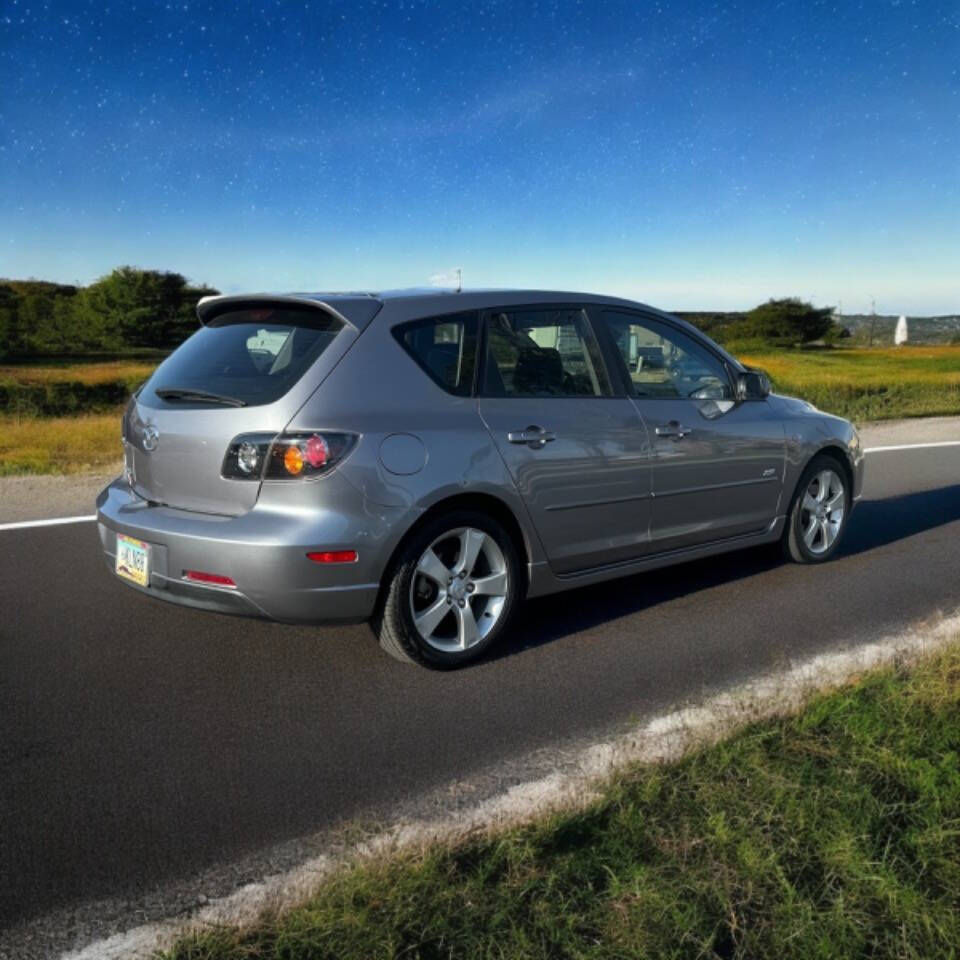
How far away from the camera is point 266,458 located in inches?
153

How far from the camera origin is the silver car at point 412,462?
389 centimetres

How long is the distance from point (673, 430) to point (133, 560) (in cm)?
271

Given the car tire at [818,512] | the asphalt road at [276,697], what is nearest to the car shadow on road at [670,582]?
the asphalt road at [276,697]

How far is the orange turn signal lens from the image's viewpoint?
3850 millimetres

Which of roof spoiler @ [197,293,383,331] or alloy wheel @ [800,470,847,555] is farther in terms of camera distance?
alloy wheel @ [800,470,847,555]

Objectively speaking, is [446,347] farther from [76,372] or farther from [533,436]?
[76,372]

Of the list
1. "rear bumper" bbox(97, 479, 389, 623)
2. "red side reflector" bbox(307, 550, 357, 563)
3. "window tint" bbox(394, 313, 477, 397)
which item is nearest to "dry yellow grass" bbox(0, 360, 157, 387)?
"window tint" bbox(394, 313, 477, 397)

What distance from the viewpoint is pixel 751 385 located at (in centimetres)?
571

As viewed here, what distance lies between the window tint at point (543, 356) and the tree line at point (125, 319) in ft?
165

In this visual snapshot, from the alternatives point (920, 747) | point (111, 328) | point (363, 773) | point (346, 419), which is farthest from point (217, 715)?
point (111, 328)

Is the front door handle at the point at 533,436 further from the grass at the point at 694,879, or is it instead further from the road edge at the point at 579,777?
the grass at the point at 694,879

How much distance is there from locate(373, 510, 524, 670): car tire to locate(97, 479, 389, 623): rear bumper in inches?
6.0

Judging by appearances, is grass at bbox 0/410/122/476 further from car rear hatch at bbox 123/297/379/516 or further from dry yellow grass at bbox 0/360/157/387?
dry yellow grass at bbox 0/360/157/387

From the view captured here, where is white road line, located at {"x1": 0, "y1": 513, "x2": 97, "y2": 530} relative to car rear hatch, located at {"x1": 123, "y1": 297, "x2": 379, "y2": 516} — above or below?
below
